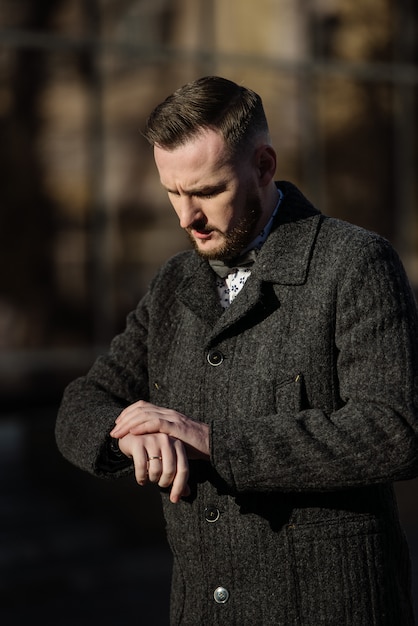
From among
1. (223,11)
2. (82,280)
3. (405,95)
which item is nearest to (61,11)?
(223,11)

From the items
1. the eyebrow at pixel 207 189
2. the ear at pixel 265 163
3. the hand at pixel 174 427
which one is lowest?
the hand at pixel 174 427

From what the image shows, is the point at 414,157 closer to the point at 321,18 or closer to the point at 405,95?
the point at 405,95

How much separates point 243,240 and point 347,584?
0.76m

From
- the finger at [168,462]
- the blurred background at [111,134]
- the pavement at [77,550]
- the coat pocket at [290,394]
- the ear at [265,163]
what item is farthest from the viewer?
the blurred background at [111,134]

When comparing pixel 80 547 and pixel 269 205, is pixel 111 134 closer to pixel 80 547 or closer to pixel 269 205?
pixel 80 547

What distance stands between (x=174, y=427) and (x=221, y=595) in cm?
44

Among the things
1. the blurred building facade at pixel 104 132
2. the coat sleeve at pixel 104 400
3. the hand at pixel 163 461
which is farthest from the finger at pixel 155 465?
the blurred building facade at pixel 104 132

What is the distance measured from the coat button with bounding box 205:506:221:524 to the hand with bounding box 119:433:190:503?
0.19 m

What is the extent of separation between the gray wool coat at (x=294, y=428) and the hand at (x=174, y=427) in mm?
33

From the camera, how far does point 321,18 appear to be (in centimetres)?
1203

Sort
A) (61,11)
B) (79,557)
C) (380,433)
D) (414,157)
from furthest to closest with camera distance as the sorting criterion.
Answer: (414,157) → (61,11) → (79,557) → (380,433)

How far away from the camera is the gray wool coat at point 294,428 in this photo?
6.94ft

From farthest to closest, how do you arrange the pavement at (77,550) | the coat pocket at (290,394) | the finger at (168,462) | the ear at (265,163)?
1. the pavement at (77,550)
2. the ear at (265,163)
3. the coat pocket at (290,394)
4. the finger at (168,462)

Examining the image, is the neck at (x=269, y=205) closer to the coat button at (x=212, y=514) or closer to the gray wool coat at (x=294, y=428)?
the gray wool coat at (x=294, y=428)
